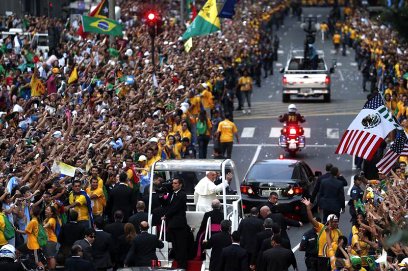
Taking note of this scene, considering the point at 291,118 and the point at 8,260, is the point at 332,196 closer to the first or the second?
the point at 8,260

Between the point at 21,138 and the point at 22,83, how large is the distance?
7.68m

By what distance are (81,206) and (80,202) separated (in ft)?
0.30

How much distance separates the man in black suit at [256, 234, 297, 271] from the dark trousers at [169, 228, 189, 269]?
190 centimetres

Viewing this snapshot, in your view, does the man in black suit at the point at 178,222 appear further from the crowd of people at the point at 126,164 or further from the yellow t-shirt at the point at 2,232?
the yellow t-shirt at the point at 2,232

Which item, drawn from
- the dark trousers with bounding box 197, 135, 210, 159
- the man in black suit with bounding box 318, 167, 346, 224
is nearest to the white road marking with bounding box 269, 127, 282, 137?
the dark trousers with bounding box 197, 135, 210, 159

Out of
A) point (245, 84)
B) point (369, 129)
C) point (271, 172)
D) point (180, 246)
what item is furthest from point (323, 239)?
point (245, 84)

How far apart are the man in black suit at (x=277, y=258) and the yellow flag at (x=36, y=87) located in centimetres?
1291

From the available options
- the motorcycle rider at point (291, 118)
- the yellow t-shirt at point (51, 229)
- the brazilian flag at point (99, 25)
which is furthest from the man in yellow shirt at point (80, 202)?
the brazilian flag at point (99, 25)

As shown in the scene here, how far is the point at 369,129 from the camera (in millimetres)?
21859

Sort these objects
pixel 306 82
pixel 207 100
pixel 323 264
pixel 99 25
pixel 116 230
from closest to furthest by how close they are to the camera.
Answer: pixel 323 264 → pixel 116 230 → pixel 207 100 → pixel 99 25 → pixel 306 82

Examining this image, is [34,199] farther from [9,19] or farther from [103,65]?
[9,19]

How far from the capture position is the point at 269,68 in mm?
62906

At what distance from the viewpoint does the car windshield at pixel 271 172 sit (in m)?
26.9

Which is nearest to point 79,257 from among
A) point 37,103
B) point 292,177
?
point 292,177
